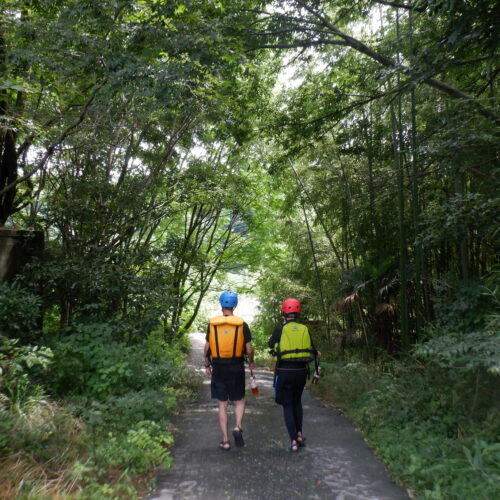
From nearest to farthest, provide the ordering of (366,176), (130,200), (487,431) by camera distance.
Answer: (487,431)
(130,200)
(366,176)

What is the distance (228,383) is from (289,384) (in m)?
0.63

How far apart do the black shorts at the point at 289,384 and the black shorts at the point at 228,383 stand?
38 cm

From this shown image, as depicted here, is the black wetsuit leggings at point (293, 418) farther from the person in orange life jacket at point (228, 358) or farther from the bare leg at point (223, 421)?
the bare leg at point (223, 421)

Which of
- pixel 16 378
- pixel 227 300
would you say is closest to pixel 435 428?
pixel 227 300

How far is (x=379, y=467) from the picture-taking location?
3.74 m

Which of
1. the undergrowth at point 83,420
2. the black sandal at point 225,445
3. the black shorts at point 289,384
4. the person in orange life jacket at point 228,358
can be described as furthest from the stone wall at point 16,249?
the black shorts at point 289,384

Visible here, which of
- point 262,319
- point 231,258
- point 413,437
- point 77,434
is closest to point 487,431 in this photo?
point 413,437

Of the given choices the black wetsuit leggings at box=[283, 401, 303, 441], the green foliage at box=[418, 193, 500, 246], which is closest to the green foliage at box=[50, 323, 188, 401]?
the black wetsuit leggings at box=[283, 401, 303, 441]

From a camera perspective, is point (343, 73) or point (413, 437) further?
point (343, 73)

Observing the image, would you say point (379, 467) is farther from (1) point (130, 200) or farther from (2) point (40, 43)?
(2) point (40, 43)

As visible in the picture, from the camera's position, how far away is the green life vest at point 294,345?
431cm

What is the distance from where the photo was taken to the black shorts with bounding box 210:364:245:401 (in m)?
4.32

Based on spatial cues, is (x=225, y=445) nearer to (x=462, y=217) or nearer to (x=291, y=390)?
(x=291, y=390)

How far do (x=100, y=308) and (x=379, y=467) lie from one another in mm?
4436
